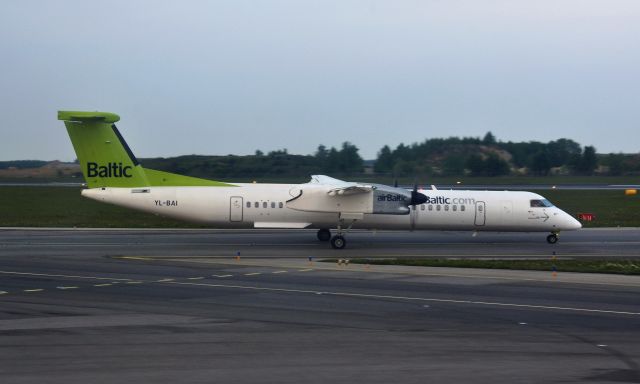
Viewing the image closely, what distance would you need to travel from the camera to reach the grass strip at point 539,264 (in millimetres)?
25250

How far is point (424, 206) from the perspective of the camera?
1334 inches

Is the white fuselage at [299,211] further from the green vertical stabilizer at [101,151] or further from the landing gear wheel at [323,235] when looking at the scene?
the landing gear wheel at [323,235]

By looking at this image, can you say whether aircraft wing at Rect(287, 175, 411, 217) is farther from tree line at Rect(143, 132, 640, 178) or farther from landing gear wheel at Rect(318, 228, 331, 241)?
tree line at Rect(143, 132, 640, 178)

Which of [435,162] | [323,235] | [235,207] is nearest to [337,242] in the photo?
[323,235]

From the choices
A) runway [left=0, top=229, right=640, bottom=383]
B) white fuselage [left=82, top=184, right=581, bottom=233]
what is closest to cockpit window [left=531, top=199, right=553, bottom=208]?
white fuselage [left=82, top=184, right=581, bottom=233]

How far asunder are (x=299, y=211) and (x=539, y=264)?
1080cm

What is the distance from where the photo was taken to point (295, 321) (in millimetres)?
15898

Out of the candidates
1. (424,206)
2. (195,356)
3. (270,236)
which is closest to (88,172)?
(270,236)

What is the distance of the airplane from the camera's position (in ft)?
103

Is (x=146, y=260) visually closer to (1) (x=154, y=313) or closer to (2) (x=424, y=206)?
(1) (x=154, y=313)

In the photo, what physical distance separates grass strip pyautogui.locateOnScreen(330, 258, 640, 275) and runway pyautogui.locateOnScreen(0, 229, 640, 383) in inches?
51.8

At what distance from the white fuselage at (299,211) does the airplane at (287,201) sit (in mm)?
42

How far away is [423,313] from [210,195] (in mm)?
17149

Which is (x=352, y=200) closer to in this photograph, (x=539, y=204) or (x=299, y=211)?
(x=299, y=211)
